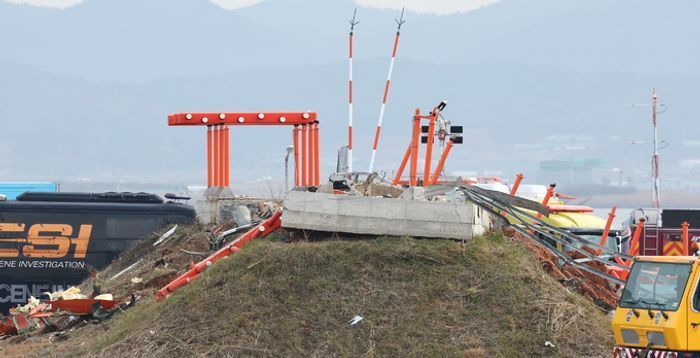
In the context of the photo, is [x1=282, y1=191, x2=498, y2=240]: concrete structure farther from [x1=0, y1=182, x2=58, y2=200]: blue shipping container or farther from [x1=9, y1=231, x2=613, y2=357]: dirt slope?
[x1=0, y1=182, x2=58, y2=200]: blue shipping container

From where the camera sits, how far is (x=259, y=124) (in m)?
23.8

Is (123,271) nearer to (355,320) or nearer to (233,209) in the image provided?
(233,209)

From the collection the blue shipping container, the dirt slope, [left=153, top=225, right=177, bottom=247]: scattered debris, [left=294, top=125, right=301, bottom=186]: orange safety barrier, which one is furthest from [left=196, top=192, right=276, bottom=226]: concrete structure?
the blue shipping container

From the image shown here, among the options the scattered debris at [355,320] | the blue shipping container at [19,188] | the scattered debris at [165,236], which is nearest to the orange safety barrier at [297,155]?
the scattered debris at [165,236]

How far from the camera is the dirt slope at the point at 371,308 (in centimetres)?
1502

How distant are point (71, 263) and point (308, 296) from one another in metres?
11.2

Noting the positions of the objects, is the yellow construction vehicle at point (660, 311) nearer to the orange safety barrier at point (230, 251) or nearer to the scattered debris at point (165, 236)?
the orange safety barrier at point (230, 251)

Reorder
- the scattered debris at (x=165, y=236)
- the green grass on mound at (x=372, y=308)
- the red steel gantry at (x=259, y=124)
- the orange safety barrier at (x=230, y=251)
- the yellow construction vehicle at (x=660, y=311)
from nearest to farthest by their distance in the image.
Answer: the yellow construction vehicle at (x=660, y=311)
the green grass on mound at (x=372, y=308)
the orange safety barrier at (x=230, y=251)
the red steel gantry at (x=259, y=124)
the scattered debris at (x=165, y=236)

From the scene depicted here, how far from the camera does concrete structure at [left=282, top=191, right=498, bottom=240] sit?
16.3 metres

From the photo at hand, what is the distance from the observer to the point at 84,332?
1795 cm

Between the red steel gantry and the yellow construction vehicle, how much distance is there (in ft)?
30.8

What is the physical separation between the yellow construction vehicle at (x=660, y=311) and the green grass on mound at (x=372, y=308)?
48cm

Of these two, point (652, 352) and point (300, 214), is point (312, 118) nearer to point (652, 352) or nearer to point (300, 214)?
point (300, 214)

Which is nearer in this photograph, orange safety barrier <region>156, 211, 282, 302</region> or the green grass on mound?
the green grass on mound
